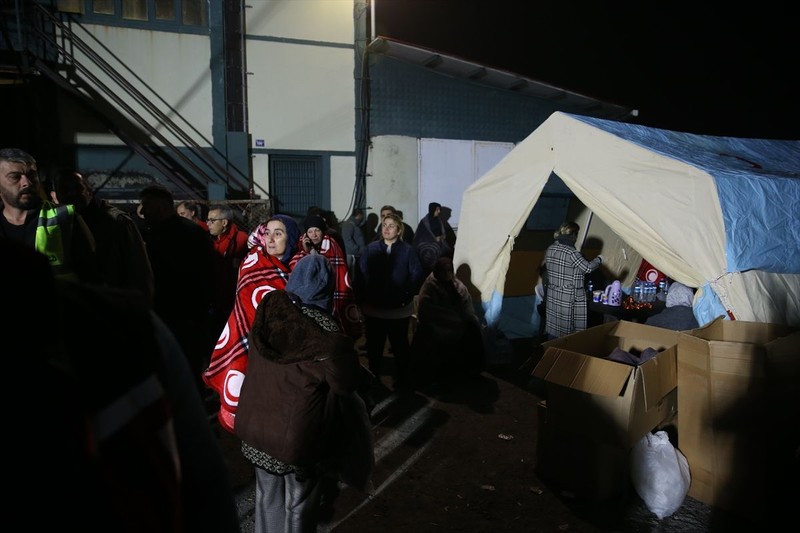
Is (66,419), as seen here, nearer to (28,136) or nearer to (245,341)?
(245,341)

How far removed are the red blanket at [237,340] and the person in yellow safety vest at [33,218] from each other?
108 cm

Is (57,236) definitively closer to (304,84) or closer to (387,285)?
(387,285)

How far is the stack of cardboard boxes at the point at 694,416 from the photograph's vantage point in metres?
3.36

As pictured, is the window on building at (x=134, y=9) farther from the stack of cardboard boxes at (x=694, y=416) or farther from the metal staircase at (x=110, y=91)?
the stack of cardboard boxes at (x=694, y=416)

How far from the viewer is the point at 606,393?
345 centimetres

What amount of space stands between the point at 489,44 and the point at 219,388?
1460 cm

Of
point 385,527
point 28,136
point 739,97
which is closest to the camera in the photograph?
point 385,527

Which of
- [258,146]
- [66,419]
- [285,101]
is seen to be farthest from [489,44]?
[66,419]

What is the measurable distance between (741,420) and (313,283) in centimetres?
307

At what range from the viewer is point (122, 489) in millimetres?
703

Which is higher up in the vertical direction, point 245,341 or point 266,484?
point 245,341

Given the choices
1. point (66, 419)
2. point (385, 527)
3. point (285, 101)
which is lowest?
point (385, 527)

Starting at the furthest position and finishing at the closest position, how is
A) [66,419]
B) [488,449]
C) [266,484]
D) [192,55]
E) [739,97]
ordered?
[739,97]
[192,55]
[488,449]
[266,484]
[66,419]

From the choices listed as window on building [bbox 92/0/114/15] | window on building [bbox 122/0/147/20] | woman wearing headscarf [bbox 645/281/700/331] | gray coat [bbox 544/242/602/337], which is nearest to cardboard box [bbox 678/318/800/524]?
woman wearing headscarf [bbox 645/281/700/331]
